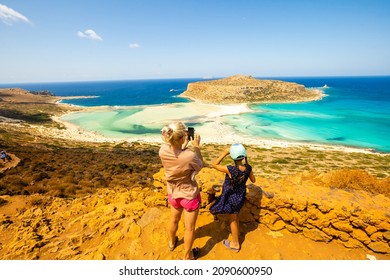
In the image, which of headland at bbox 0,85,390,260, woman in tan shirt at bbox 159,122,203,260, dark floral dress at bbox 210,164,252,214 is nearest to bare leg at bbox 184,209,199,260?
woman in tan shirt at bbox 159,122,203,260

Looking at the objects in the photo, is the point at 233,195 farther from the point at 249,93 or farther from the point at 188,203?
the point at 249,93

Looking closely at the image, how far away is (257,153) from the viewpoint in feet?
89.6

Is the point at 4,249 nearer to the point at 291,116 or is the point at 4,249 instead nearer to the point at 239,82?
the point at 291,116

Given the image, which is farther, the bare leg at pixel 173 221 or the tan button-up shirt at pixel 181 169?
the bare leg at pixel 173 221

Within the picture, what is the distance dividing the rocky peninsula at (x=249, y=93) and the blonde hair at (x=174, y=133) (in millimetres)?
85795

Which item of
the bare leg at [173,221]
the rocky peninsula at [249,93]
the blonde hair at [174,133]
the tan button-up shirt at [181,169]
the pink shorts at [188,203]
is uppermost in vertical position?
the blonde hair at [174,133]

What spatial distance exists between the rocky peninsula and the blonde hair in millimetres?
85795

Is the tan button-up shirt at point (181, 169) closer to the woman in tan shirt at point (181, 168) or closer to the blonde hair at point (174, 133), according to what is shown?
the woman in tan shirt at point (181, 168)

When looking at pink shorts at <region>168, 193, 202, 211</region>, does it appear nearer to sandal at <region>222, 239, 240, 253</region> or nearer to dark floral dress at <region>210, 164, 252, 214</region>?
dark floral dress at <region>210, 164, 252, 214</region>

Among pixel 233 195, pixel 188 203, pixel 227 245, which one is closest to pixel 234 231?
pixel 227 245

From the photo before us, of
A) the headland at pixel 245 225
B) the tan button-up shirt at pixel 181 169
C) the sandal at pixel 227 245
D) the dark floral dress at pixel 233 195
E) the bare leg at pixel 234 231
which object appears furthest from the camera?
the headland at pixel 245 225

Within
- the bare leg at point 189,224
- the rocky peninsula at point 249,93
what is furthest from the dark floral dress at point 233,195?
the rocky peninsula at point 249,93

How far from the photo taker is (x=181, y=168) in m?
3.55

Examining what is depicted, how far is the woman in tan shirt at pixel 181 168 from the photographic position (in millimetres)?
3422
